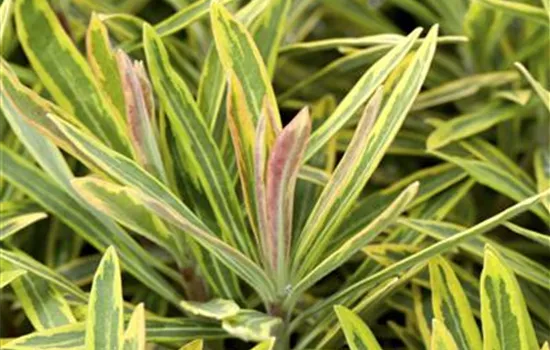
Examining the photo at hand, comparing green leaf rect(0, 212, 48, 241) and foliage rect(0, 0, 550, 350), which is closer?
foliage rect(0, 0, 550, 350)

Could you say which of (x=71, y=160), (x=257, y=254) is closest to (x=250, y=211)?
(x=257, y=254)

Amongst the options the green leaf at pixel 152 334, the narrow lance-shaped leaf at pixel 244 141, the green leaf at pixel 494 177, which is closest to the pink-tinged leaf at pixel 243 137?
the narrow lance-shaped leaf at pixel 244 141

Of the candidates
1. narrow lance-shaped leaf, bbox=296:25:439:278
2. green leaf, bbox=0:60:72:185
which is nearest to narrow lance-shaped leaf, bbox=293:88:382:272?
narrow lance-shaped leaf, bbox=296:25:439:278

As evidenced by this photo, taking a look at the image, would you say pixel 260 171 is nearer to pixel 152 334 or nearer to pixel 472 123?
pixel 152 334

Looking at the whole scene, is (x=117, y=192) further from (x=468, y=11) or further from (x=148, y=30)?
(x=468, y=11)

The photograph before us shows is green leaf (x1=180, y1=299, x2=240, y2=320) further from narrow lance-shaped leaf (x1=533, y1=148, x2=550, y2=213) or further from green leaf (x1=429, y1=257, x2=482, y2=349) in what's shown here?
narrow lance-shaped leaf (x1=533, y1=148, x2=550, y2=213)
